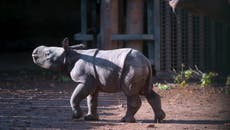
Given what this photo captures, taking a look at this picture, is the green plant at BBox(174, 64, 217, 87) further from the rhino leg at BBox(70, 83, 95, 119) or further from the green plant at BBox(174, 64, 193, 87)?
the rhino leg at BBox(70, 83, 95, 119)

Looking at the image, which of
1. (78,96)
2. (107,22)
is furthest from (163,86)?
(78,96)

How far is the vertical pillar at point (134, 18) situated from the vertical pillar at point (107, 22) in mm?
317

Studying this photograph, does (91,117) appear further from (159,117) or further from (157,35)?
(157,35)

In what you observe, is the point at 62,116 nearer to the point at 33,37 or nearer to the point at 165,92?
the point at 165,92

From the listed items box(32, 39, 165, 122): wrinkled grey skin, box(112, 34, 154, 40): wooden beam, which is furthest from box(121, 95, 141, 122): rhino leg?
box(112, 34, 154, 40): wooden beam

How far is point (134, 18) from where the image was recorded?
457 inches

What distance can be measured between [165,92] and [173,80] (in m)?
1.42

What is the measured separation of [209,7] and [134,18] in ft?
29.4

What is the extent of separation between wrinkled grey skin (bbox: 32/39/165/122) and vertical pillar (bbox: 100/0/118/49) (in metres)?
3.83

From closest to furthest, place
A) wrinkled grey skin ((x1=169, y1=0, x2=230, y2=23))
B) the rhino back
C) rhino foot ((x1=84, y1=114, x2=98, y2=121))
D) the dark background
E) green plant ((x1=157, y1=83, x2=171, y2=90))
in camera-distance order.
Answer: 1. wrinkled grey skin ((x1=169, y1=0, x2=230, y2=23))
2. the rhino back
3. rhino foot ((x1=84, y1=114, x2=98, y2=121))
4. green plant ((x1=157, y1=83, x2=171, y2=90))
5. the dark background

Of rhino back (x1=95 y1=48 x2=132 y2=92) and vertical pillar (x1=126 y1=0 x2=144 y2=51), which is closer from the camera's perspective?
rhino back (x1=95 y1=48 x2=132 y2=92)

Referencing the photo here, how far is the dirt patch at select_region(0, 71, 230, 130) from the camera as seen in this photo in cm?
687

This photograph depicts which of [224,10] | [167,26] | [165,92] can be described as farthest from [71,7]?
[224,10]

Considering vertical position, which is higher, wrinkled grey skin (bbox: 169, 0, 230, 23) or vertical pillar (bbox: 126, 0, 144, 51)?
wrinkled grey skin (bbox: 169, 0, 230, 23)
